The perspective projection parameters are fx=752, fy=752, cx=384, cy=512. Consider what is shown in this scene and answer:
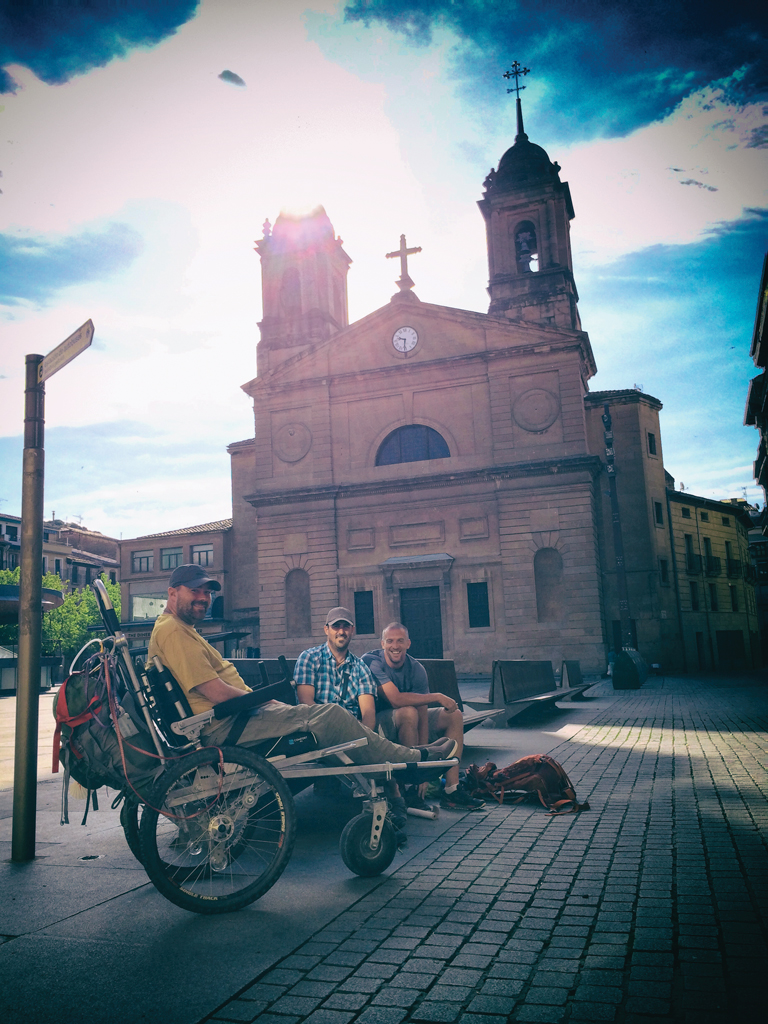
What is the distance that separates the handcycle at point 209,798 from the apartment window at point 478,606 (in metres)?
24.5

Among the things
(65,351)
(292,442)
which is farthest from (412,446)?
(65,351)

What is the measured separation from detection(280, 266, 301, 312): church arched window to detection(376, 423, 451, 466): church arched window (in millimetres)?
9129

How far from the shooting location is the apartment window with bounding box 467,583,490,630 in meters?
28.3

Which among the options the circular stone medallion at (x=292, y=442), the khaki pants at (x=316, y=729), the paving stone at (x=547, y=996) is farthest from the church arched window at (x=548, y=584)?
the paving stone at (x=547, y=996)

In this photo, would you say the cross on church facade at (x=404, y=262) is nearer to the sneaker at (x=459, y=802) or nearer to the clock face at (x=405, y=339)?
the clock face at (x=405, y=339)

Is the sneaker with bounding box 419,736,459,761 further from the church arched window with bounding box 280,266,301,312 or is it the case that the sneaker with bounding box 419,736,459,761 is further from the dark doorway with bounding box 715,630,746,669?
the dark doorway with bounding box 715,630,746,669

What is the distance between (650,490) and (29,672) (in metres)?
30.2

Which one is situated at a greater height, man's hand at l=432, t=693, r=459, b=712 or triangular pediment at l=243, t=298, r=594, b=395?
triangular pediment at l=243, t=298, r=594, b=395

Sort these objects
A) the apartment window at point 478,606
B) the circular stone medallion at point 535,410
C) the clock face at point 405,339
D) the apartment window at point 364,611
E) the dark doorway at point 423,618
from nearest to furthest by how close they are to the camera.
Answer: the apartment window at point 478,606 → the circular stone medallion at point 535,410 → the dark doorway at point 423,618 → the apartment window at point 364,611 → the clock face at point 405,339

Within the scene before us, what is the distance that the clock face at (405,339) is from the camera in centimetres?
3119

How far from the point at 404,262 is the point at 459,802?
29.2 meters

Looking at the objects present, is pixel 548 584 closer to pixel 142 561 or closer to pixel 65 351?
pixel 65 351

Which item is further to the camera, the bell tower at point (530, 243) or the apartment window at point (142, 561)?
the apartment window at point (142, 561)

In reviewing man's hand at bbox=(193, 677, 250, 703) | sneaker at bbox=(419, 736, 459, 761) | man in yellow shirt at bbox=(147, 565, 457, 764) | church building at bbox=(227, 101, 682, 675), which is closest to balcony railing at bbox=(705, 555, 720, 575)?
church building at bbox=(227, 101, 682, 675)
